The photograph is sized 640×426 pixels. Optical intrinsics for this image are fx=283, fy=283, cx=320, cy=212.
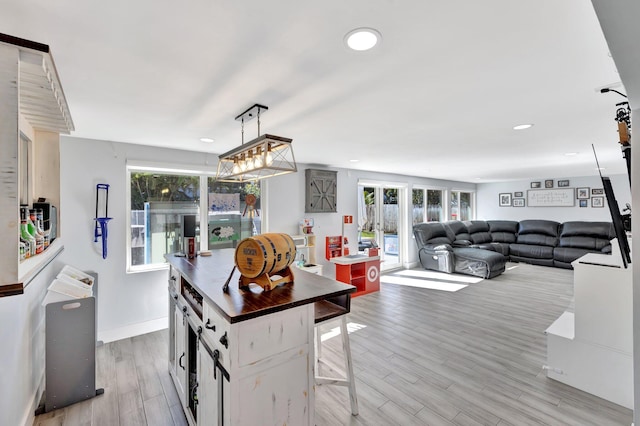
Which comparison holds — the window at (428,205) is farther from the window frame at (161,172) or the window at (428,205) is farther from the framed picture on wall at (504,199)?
the window frame at (161,172)

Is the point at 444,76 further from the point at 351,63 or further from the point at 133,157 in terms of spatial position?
the point at 133,157

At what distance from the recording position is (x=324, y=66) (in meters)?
1.60

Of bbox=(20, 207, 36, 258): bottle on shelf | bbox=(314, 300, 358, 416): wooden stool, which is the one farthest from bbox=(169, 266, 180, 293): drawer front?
bbox=(314, 300, 358, 416): wooden stool

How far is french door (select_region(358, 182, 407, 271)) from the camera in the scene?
6.43m

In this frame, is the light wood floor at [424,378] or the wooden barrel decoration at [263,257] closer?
the wooden barrel decoration at [263,257]

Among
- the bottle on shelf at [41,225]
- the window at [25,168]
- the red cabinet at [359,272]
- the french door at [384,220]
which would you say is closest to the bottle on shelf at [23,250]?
the bottle on shelf at [41,225]

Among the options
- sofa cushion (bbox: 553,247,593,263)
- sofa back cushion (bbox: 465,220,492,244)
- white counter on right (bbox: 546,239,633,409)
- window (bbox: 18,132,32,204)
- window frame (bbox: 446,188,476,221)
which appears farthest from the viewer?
window frame (bbox: 446,188,476,221)

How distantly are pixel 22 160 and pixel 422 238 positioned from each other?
666cm

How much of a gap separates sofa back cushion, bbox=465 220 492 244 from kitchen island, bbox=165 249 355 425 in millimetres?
7183

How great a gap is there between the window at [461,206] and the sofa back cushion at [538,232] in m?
1.51

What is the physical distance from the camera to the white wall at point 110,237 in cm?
309

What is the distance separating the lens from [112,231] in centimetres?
332

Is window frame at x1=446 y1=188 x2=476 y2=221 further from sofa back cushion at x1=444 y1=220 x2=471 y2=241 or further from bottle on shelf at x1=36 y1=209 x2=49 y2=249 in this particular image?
bottle on shelf at x1=36 y1=209 x2=49 y2=249

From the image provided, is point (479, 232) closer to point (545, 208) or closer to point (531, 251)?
point (531, 251)
